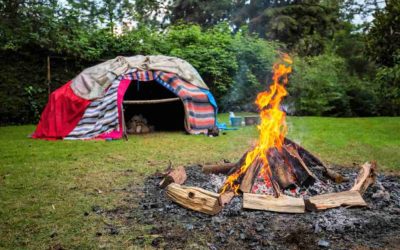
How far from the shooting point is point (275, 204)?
3.67m

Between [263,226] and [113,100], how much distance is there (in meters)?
6.73

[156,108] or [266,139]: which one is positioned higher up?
[156,108]

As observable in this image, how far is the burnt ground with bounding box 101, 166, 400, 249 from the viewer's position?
3.03m

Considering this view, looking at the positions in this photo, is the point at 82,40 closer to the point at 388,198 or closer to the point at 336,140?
the point at 336,140

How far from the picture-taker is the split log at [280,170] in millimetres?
4242

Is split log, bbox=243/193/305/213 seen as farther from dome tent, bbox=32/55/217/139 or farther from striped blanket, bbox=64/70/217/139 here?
striped blanket, bbox=64/70/217/139

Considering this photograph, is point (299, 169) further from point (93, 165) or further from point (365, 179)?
point (93, 165)

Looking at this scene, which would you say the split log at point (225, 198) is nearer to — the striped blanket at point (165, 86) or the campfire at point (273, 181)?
the campfire at point (273, 181)

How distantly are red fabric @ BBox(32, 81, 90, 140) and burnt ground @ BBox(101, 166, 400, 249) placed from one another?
5700mm

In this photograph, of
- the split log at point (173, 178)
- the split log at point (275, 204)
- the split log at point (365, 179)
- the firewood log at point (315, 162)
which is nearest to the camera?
the split log at point (275, 204)

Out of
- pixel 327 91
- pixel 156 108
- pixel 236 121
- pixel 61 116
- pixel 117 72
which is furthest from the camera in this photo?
pixel 327 91

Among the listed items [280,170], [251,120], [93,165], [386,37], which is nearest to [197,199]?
[280,170]

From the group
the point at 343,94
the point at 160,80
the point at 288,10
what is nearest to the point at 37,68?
the point at 160,80

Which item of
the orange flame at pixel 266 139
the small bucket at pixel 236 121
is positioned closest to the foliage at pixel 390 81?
the small bucket at pixel 236 121
